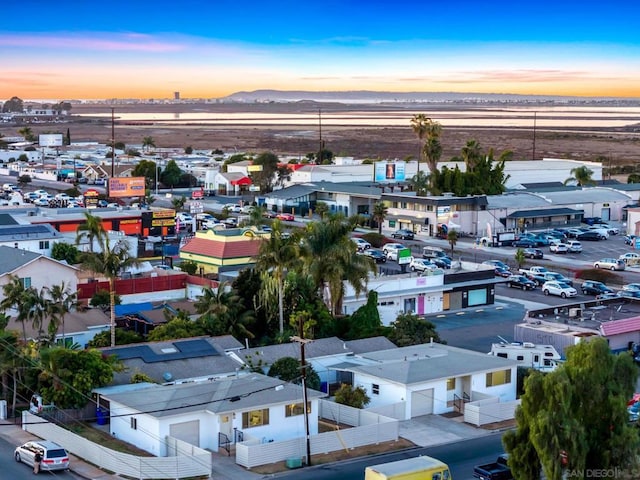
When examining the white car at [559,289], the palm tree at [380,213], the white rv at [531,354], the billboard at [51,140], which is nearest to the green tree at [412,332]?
the white rv at [531,354]

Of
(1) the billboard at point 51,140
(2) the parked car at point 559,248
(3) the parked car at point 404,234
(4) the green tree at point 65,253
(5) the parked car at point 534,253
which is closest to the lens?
(4) the green tree at point 65,253

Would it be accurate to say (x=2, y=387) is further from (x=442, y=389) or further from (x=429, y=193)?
(x=429, y=193)

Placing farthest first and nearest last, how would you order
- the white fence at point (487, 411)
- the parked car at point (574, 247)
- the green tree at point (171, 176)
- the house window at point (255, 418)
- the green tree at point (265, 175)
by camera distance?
1. the green tree at point (171, 176)
2. the green tree at point (265, 175)
3. the parked car at point (574, 247)
4. the white fence at point (487, 411)
5. the house window at point (255, 418)

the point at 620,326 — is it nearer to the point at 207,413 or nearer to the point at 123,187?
the point at 207,413

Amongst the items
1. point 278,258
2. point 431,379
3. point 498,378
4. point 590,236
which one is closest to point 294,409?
point 431,379

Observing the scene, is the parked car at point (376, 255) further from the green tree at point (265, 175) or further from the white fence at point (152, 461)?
the green tree at point (265, 175)


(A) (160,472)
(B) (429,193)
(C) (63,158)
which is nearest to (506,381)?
(A) (160,472)
